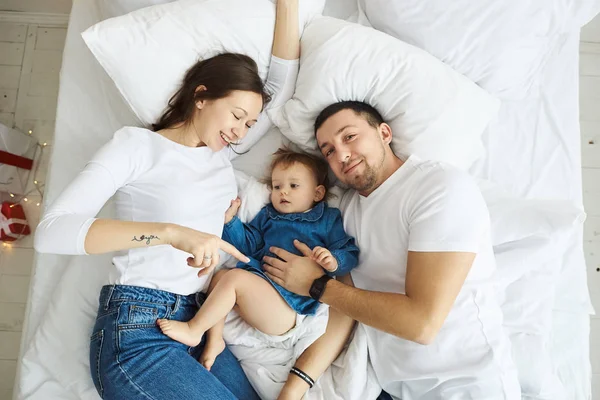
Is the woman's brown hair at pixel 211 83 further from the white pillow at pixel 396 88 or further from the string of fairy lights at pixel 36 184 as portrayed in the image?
the string of fairy lights at pixel 36 184

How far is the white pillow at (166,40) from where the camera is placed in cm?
139

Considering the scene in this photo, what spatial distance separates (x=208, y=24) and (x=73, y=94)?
1.96ft

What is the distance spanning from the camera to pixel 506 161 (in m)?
1.62

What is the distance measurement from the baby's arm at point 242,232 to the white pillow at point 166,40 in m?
0.39

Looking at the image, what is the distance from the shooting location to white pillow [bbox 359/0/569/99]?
1.49 m

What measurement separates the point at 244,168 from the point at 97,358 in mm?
756

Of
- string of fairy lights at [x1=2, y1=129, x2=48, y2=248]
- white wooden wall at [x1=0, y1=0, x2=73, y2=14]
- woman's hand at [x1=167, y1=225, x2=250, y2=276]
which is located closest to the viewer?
woman's hand at [x1=167, y1=225, x2=250, y2=276]

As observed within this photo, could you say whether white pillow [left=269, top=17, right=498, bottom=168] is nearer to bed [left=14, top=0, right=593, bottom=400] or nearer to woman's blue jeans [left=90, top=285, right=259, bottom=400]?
bed [left=14, top=0, right=593, bottom=400]

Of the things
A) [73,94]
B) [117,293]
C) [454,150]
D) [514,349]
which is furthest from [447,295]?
[73,94]

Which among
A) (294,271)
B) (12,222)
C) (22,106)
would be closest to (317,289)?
(294,271)

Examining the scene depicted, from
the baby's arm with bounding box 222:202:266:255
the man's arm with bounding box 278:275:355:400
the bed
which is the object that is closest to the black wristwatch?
the man's arm with bounding box 278:275:355:400

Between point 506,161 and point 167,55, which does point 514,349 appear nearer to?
point 506,161

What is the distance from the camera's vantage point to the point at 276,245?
4.90 ft

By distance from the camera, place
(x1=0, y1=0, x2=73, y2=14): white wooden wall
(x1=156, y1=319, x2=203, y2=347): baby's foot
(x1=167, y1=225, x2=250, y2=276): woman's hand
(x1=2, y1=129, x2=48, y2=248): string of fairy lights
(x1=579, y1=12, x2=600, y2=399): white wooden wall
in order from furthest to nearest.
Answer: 1. (x1=0, y1=0, x2=73, y2=14): white wooden wall
2. (x1=2, y1=129, x2=48, y2=248): string of fairy lights
3. (x1=579, y1=12, x2=600, y2=399): white wooden wall
4. (x1=156, y1=319, x2=203, y2=347): baby's foot
5. (x1=167, y1=225, x2=250, y2=276): woman's hand
